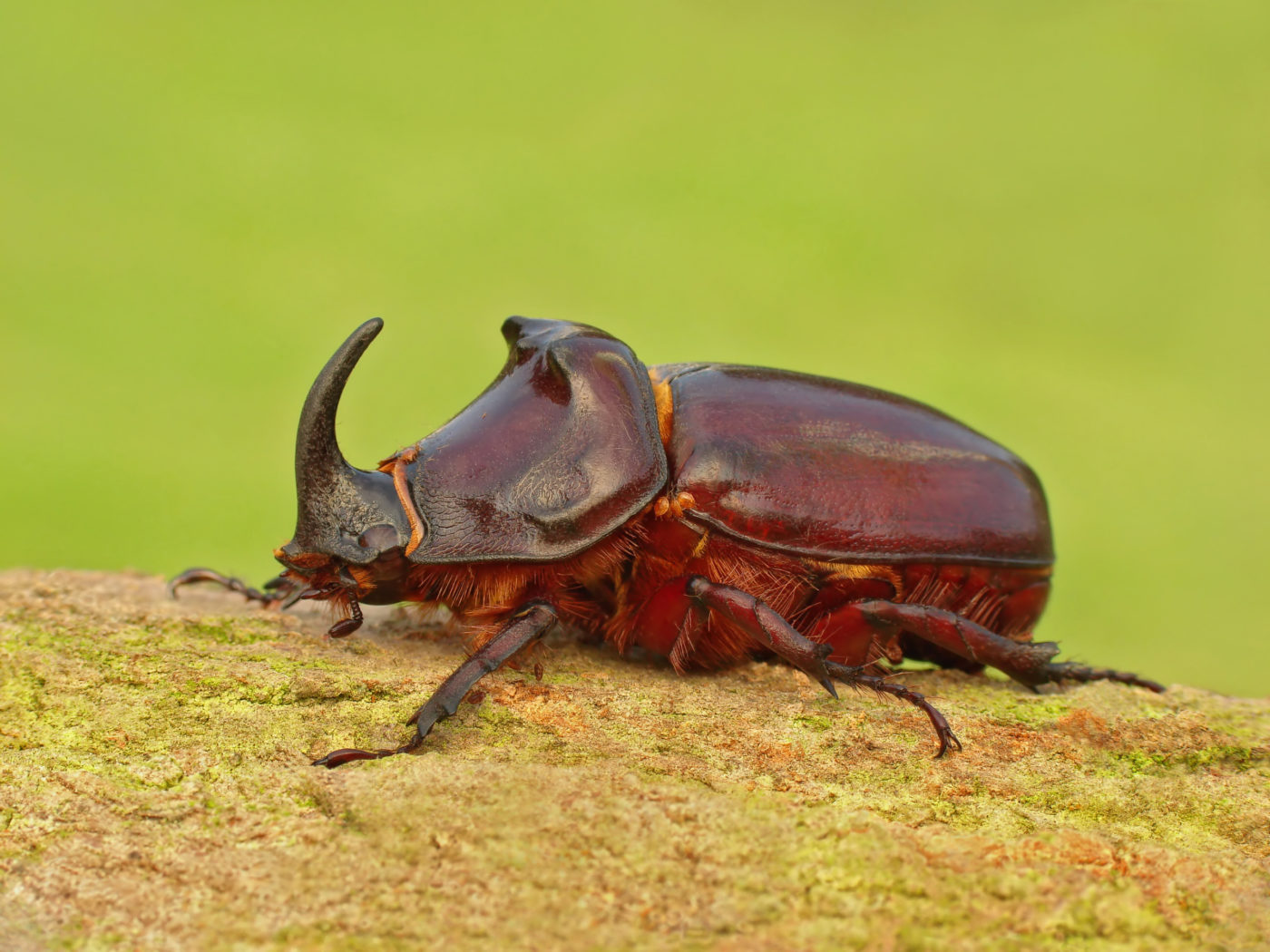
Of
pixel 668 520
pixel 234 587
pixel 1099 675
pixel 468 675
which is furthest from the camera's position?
pixel 234 587

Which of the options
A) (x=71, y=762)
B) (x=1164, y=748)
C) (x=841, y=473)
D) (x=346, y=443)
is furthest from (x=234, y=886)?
(x=346, y=443)

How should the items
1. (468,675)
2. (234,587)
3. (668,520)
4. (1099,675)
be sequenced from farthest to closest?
(234,587)
(1099,675)
(668,520)
(468,675)

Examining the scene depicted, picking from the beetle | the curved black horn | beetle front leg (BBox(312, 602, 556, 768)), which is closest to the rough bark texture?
beetle front leg (BBox(312, 602, 556, 768))

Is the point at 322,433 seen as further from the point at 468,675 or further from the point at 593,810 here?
the point at 593,810

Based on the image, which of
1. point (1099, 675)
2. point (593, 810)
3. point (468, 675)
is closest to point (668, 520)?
point (468, 675)

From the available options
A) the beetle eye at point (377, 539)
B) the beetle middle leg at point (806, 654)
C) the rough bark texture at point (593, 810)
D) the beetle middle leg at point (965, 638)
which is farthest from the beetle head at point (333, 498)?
the beetle middle leg at point (965, 638)

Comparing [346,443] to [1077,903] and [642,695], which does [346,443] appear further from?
[1077,903]

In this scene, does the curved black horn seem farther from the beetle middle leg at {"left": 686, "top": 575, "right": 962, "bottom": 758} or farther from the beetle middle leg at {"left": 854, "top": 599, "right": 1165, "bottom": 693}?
the beetle middle leg at {"left": 854, "top": 599, "right": 1165, "bottom": 693}
